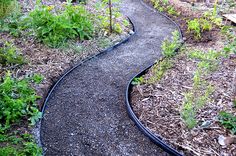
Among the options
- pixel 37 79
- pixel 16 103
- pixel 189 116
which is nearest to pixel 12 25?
pixel 37 79

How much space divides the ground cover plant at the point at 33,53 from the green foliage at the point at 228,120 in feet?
6.69

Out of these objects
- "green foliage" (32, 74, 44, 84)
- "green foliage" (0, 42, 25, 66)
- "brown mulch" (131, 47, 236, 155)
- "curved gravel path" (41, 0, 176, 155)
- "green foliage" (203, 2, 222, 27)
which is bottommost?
"curved gravel path" (41, 0, 176, 155)

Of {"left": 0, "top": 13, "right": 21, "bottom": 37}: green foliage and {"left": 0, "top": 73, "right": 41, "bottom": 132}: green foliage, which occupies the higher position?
{"left": 0, "top": 13, "right": 21, "bottom": 37}: green foliage

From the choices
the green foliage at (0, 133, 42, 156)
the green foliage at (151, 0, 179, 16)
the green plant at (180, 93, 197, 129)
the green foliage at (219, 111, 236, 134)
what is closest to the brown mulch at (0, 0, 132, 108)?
the green foliage at (0, 133, 42, 156)

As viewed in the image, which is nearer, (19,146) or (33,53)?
(19,146)

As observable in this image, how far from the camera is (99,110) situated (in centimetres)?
323

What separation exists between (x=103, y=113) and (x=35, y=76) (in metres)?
1.20

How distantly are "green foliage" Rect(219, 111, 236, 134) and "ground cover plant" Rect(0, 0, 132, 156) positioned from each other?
6.69 ft

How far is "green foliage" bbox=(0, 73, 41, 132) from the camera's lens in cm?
282

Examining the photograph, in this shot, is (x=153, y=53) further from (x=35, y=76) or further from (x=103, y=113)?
(x=35, y=76)

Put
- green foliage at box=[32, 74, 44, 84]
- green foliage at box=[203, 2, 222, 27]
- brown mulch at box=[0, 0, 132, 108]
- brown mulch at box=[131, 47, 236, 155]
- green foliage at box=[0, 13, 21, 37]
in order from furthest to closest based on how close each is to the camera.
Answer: green foliage at box=[203, 2, 222, 27] → green foliage at box=[0, 13, 21, 37] → brown mulch at box=[0, 0, 132, 108] → green foliage at box=[32, 74, 44, 84] → brown mulch at box=[131, 47, 236, 155]

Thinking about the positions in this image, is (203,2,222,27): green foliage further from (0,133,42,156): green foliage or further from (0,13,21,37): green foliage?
(0,133,42,156): green foliage

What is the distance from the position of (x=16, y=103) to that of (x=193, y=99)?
2209 mm

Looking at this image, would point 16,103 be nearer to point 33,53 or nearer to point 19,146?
point 19,146
